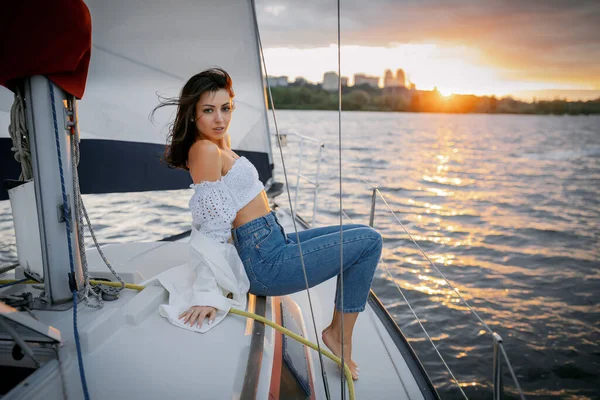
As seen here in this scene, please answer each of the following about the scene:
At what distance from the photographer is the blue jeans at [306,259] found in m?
1.93

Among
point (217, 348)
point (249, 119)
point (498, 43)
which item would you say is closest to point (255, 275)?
point (217, 348)

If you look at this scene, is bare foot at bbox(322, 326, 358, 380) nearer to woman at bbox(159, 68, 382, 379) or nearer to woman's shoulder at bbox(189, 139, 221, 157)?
woman at bbox(159, 68, 382, 379)

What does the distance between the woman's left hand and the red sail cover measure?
903mm

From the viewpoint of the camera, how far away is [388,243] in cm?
699

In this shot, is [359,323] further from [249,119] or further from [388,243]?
[388,243]

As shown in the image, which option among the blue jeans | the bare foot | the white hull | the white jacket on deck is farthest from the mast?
the bare foot

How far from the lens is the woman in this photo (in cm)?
193

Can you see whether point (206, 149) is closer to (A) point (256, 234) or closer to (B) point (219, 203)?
(B) point (219, 203)

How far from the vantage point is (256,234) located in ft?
6.46

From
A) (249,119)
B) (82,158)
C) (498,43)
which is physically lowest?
(82,158)

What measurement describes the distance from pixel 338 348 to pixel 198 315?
2.24ft

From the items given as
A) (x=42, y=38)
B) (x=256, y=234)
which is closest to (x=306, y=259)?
(x=256, y=234)

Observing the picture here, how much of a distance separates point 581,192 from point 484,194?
10.8 feet

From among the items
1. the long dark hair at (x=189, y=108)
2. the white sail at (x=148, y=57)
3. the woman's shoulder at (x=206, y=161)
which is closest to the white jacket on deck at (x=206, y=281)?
the woman's shoulder at (x=206, y=161)
